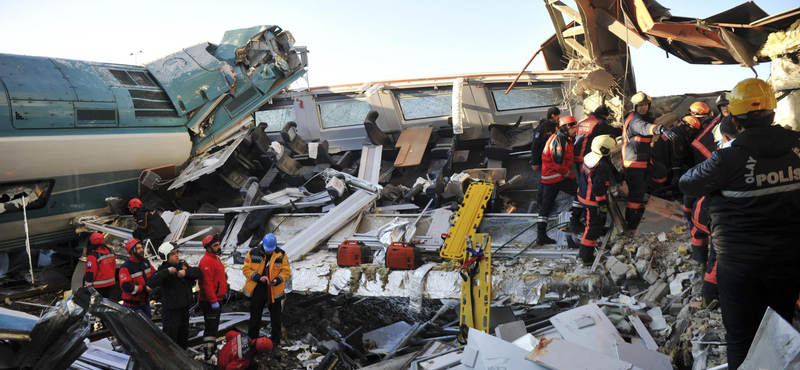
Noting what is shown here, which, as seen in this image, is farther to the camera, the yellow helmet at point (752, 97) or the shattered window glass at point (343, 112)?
the shattered window glass at point (343, 112)

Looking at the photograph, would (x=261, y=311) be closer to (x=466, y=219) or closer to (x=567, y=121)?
(x=466, y=219)

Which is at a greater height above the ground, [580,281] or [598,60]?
[598,60]

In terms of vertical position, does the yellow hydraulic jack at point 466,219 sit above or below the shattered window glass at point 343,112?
below

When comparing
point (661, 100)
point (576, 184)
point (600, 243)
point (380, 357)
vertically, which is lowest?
point (380, 357)

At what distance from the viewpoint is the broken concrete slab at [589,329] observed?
4.03m

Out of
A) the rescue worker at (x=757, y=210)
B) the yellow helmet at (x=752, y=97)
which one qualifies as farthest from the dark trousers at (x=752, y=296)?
the yellow helmet at (x=752, y=97)

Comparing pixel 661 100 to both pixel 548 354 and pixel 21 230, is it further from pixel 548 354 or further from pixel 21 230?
pixel 21 230

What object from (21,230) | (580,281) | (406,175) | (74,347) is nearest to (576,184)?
(580,281)

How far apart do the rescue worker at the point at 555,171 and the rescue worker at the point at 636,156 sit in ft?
1.98

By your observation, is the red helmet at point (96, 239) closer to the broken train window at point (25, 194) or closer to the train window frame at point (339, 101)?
the broken train window at point (25, 194)

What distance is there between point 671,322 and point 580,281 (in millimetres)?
913

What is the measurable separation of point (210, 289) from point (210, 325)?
1.48 feet

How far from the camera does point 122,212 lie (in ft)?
28.0

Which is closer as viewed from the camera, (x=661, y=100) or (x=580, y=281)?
(x=580, y=281)
